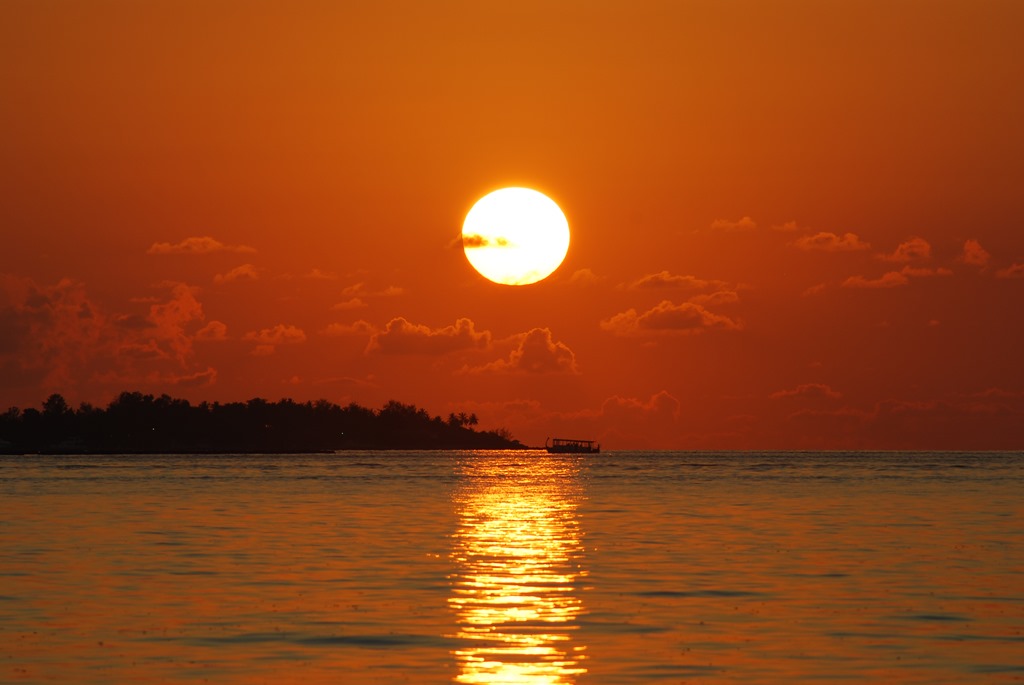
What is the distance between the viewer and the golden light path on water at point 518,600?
30641mm

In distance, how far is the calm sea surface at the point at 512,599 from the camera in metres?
31.0

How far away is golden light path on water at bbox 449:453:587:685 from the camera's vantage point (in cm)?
3064

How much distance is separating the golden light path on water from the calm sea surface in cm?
12

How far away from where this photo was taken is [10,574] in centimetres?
4891

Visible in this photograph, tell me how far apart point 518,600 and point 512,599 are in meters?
0.33

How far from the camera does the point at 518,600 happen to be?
42.2m

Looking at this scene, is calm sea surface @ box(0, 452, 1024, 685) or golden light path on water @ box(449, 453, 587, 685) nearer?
golden light path on water @ box(449, 453, 587, 685)

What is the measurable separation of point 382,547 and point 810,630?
94.7 ft

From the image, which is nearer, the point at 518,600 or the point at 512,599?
the point at 518,600

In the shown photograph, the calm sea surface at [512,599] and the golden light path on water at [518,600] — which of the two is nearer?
the golden light path on water at [518,600]

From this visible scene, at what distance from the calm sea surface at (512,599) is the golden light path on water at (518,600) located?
116 mm

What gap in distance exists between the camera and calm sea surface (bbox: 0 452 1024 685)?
1220 inches

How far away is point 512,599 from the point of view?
139 feet

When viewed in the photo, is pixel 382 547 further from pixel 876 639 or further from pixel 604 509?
pixel 604 509
